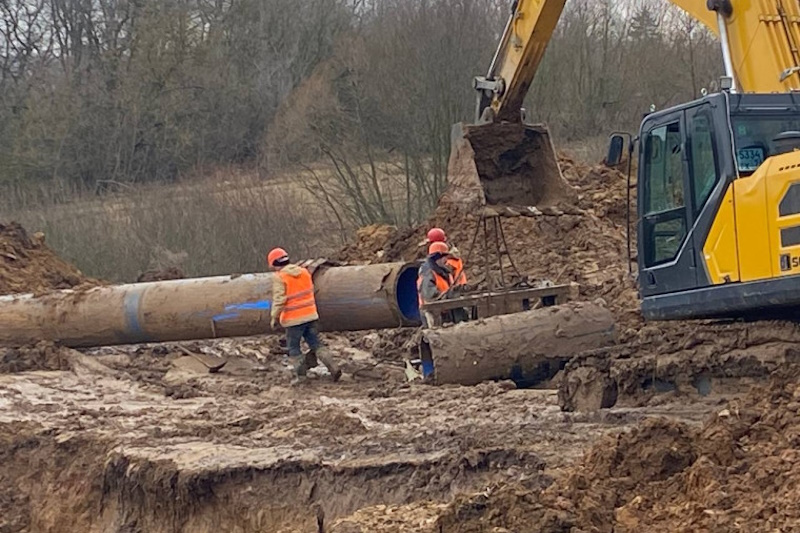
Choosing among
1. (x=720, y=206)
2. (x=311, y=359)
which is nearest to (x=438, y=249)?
(x=311, y=359)

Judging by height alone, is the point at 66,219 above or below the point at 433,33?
below

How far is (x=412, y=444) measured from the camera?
7863 millimetres

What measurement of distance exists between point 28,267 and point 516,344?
8.98m

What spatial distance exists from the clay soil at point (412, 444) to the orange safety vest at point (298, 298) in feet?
2.31

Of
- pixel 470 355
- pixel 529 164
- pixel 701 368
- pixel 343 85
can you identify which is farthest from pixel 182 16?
pixel 701 368

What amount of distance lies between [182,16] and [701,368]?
2318cm

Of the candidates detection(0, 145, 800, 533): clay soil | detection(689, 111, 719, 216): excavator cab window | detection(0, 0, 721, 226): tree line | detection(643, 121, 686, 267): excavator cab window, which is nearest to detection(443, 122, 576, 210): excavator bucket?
detection(0, 145, 800, 533): clay soil

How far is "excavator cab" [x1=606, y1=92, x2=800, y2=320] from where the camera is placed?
24.0 ft

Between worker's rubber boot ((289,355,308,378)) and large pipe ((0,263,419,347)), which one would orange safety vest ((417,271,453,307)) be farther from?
worker's rubber boot ((289,355,308,378))

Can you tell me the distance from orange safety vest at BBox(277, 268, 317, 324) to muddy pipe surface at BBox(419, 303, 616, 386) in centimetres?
172

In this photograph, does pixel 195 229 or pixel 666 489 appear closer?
pixel 666 489

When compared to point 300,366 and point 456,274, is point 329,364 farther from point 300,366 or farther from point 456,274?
point 456,274

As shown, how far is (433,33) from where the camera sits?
20.9 metres

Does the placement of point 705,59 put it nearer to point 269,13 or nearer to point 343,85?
point 343,85
